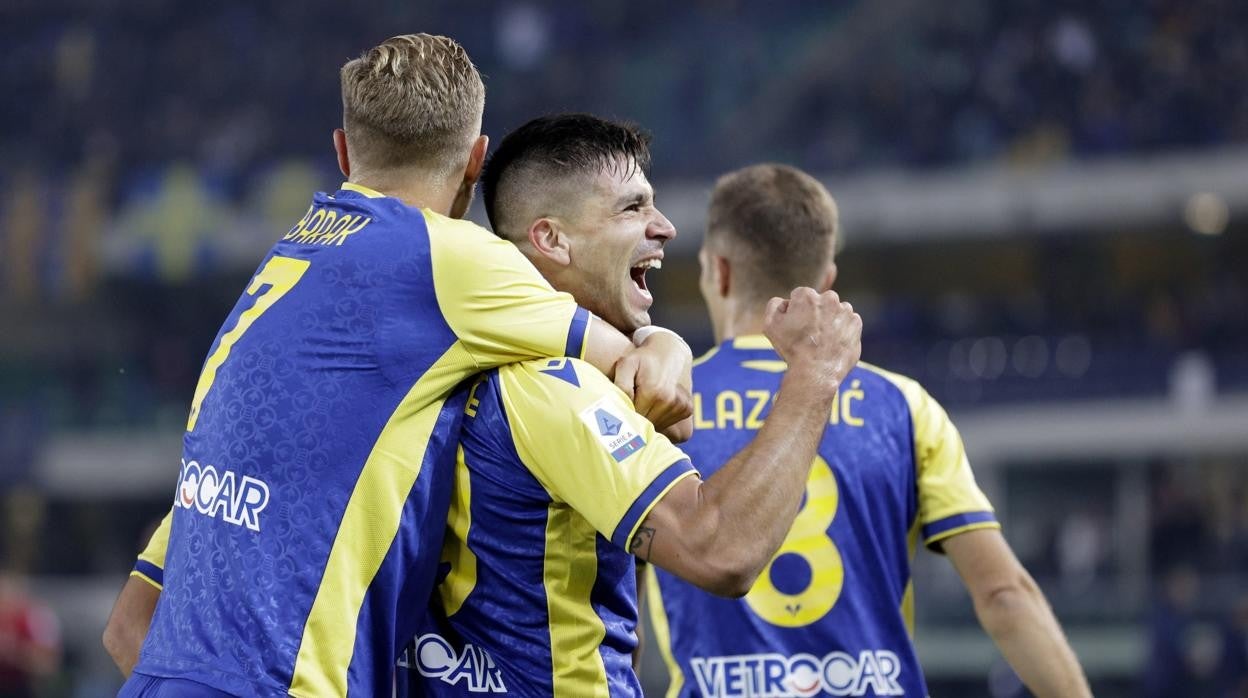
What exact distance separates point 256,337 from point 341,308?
178mm

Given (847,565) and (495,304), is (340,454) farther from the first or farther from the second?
(847,565)

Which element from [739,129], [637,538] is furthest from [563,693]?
[739,129]

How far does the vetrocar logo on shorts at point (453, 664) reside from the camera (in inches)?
121

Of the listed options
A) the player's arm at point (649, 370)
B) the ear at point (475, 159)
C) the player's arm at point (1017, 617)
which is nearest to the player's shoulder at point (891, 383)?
the player's arm at point (1017, 617)

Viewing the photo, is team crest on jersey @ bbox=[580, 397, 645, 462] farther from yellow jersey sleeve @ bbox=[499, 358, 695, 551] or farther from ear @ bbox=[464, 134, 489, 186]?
ear @ bbox=[464, 134, 489, 186]

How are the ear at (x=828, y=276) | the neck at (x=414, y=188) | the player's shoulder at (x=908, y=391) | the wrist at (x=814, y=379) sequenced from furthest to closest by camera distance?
the ear at (x=828, y=276), the player's shoulder at (x=908, y=391), the neck at (x=414, y=188), the wrist at (x=814, y=379)

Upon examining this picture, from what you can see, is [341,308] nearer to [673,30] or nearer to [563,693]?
[563,693]

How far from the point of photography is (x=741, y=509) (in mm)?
2830

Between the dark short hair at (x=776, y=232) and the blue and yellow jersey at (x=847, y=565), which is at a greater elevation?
the dark short hair at (x=776, y=232)

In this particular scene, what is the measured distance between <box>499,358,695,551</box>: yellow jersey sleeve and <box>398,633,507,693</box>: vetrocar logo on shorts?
1.17 ft

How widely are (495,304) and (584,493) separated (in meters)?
0.38

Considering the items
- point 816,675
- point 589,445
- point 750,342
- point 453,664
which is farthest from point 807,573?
point 589,445

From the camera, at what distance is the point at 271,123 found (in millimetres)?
26406

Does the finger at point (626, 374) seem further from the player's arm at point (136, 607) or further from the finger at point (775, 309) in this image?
the player's arm at point (136, 607)
